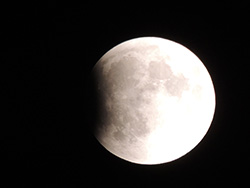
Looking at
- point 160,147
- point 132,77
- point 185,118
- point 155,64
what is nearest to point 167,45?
point 155,64

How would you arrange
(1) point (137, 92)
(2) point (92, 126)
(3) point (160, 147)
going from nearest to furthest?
(1) point (137, 92) → (3) point (160, 147) → (2) point (92, 126)

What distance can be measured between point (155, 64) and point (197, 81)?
0.67m

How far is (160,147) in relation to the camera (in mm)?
3754

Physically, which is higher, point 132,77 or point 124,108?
point 132,77

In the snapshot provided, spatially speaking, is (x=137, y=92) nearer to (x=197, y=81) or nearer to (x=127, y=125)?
(x=127, y=125)

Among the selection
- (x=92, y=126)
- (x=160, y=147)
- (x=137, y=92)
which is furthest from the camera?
(x=92, y=126)

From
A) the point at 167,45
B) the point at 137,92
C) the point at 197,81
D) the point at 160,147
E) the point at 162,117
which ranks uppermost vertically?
the point at 167,45

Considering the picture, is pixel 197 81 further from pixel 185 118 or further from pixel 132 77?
pixel 132 77

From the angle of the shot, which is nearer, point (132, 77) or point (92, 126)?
point (132, 77)

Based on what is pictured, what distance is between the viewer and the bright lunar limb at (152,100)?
11.5ft

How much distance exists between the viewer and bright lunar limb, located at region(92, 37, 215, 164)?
3.51m

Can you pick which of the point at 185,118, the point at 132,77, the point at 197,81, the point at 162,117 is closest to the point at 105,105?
the point at 132,77

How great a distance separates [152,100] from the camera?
348 centimetres

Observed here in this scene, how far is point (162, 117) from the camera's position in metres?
3.52
